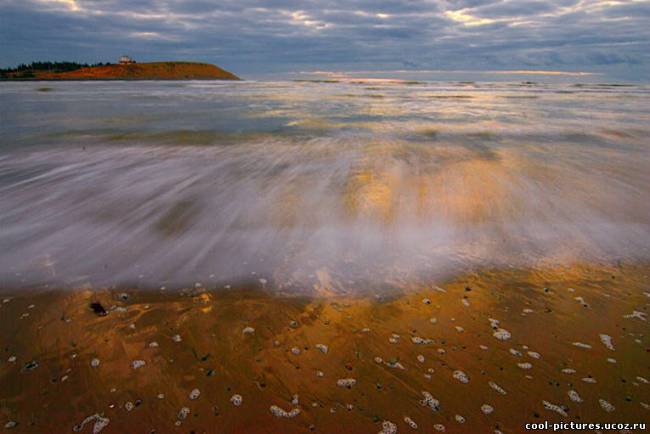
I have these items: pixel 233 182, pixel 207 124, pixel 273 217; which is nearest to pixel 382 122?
pixel 207 124

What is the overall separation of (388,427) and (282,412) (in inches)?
31.1

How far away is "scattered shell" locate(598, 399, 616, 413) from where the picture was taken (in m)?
2.90

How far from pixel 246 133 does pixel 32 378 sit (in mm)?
13606

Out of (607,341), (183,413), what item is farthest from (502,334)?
(183,413)

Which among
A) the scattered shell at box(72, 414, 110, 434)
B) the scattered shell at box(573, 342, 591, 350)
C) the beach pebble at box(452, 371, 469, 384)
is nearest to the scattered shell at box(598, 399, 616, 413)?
the scattered shell at box(573, 342, 591, 350)

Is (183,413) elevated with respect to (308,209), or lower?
lower

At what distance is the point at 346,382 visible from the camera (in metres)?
3.15

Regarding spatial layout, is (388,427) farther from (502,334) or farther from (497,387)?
(502,334)

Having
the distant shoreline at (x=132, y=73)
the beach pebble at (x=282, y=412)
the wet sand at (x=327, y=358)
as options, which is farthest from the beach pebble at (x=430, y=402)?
the distant shoreline at (x=132, y=73)

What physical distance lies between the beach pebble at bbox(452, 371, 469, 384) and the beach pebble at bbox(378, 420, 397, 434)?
0.74m

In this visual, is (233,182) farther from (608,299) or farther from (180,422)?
(608,299)

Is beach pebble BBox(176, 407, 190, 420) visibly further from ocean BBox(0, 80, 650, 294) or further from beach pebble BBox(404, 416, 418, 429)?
ocean BBox(0, 80, 650, 294)

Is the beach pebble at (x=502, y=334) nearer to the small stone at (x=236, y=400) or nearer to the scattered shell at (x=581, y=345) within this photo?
the scattered shell at (x=581, y=345)

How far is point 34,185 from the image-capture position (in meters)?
8.43
